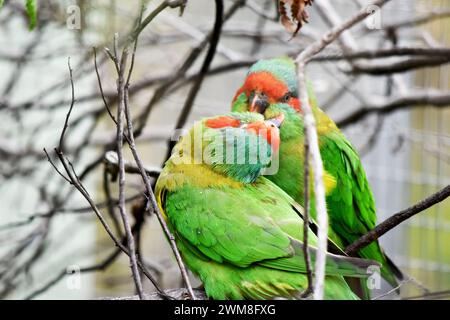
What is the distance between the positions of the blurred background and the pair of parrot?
499mm

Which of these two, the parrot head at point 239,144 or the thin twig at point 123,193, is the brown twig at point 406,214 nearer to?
the parrot head at point 239,144

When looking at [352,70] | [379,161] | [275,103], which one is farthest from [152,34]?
[275,103]

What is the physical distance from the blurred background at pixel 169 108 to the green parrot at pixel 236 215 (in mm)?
539

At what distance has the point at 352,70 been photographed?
1678mm

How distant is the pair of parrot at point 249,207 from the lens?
0.88 meters

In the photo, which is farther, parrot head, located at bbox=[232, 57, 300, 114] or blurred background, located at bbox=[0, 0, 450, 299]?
blurred background, located at bbox=[0, 0, 450, 299]

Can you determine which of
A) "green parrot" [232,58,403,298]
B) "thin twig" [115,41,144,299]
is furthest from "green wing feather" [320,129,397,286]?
"thin twig" [115,41,144,299]

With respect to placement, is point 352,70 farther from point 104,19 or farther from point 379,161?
point 104,19

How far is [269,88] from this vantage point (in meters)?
1.04

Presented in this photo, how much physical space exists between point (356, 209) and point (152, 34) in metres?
0.88

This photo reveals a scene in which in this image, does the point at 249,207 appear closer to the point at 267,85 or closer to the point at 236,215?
the point at 236,215

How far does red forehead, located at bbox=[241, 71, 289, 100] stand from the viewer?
1038mm

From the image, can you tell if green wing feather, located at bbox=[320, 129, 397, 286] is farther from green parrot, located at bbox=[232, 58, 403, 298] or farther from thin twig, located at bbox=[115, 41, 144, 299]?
thin twig, located at bbox=[115, 41, 144, 299]

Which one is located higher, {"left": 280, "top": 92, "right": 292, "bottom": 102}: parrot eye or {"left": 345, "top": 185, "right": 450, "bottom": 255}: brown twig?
{"left": 280, "top": 92, "right": 292, "bottom": 102}: parrot eye
